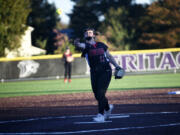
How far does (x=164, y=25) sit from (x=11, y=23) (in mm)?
21186

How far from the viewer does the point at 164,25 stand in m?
53.6

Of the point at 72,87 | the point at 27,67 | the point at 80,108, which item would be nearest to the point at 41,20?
the point at 27,67

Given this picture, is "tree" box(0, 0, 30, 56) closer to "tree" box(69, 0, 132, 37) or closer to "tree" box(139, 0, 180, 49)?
"tree" box(139, 0, 180, 49)

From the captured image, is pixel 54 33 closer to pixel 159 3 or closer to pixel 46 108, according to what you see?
pixel 159 3

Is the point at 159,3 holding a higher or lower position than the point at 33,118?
higher

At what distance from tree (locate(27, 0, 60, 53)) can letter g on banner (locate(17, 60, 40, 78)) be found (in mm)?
29971

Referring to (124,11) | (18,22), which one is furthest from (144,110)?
(124,11)

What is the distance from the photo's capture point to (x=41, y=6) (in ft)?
242

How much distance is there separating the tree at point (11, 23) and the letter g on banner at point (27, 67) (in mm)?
16183

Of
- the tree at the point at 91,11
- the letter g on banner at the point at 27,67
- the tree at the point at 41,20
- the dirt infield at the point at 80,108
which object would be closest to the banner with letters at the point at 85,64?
the letter g on banner at the point at 27,67

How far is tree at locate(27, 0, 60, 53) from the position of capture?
6606 centimetres

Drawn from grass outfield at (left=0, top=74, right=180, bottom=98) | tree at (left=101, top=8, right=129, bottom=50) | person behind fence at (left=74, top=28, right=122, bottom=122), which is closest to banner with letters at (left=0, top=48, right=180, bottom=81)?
grass outfield at (left=0, top=74, right=180, bottom=98)

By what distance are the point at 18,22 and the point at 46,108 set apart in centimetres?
3751

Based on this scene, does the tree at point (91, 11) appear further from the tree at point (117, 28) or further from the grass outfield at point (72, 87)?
the grass outfield at point (72, 87)
